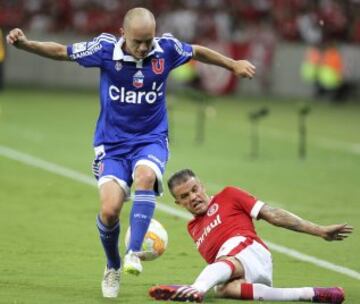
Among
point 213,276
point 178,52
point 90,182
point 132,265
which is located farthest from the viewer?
point 90,182

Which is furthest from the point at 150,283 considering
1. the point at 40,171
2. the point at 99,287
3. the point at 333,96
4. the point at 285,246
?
the point at 333,96

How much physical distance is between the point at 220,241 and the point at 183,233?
13.2 feet

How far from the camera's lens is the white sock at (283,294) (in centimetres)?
995

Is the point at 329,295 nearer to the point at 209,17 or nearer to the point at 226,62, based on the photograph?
the point at 226,62

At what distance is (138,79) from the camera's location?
10328 mm

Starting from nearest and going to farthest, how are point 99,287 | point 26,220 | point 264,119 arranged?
point 99,287 → point 26,220 → point 264,119

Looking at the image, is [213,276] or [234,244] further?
[234,244]

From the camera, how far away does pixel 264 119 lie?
2958cm

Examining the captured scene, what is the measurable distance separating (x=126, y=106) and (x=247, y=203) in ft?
4.04

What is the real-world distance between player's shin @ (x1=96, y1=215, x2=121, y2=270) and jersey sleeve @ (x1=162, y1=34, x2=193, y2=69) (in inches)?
54.7

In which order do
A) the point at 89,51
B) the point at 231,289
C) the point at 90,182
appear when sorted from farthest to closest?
1. the point at 90,182
2. the point at 89,51
3. the point at 231,289

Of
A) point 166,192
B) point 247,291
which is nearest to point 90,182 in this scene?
point 166,192

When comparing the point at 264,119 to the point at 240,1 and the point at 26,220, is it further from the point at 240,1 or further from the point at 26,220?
the point at 26,220

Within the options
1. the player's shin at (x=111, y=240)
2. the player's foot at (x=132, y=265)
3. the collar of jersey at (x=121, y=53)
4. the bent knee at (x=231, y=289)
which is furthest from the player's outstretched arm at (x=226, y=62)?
the player's foot at (x=132, y=265)
